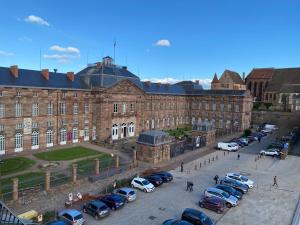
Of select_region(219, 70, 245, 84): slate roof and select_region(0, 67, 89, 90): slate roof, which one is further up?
select_region(219, 70, 245, 84): slate roof

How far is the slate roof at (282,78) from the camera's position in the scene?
97375 millimetres

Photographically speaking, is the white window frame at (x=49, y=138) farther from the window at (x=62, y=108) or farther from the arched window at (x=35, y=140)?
the window at (x=62, y=108)

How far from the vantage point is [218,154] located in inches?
1917

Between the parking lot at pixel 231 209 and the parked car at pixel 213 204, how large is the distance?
0.47 m

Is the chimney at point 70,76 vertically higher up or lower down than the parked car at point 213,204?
higher up

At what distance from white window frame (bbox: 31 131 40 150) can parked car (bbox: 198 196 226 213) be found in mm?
29503

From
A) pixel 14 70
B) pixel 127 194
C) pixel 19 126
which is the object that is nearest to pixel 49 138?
pixel 19 126

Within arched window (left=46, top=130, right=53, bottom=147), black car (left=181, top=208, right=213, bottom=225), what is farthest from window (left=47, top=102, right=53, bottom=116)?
black car (left=181, top=208, right=213, bottom=225)

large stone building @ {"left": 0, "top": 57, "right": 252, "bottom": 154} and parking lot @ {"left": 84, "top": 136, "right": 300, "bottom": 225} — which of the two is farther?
large stone building @ {"left": 0, "top": 57, "right": 252, "bottom": 154}

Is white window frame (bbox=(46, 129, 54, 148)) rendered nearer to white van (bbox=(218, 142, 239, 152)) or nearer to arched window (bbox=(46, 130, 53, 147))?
arched window (bbox=(46, 130, 53, 147))

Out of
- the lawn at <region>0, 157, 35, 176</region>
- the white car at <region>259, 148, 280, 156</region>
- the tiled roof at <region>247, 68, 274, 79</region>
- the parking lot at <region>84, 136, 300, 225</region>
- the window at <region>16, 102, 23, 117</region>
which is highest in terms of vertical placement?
the tiled roof at <region>247, 68, 274, 79</region>

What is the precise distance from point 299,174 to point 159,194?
20981mm

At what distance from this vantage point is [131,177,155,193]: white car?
98.2 feet

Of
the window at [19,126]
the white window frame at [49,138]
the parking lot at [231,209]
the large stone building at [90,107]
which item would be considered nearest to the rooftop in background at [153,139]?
the parking lot at [231,209]
